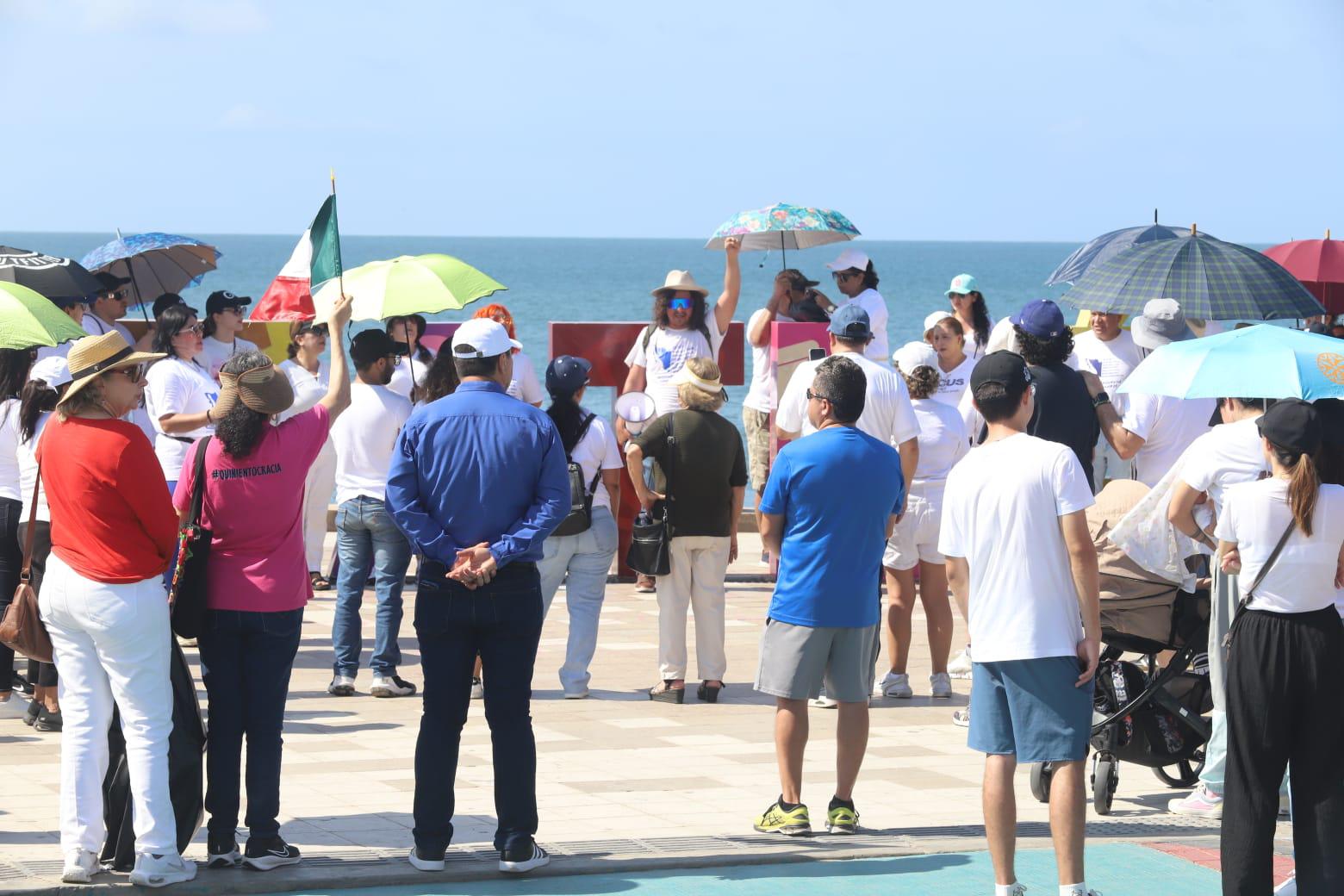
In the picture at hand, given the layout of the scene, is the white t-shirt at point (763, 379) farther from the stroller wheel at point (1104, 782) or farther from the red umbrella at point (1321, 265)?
the stroller wheel at point (1104, 782)

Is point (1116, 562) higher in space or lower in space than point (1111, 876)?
higher

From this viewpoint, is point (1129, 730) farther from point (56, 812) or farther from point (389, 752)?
point (56, 812)

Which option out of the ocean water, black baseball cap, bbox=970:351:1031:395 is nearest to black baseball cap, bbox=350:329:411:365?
black baseball cap, bbox=970:351:1031:395

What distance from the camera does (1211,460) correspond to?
680 centimetres

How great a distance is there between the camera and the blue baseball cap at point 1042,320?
8891mm

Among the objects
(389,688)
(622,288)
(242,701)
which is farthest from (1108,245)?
(622,288)

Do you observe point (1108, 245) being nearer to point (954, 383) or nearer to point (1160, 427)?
point (954, 383)

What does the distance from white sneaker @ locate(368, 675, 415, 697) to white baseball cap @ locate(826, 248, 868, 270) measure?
4.51 meters

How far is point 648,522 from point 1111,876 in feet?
12.4

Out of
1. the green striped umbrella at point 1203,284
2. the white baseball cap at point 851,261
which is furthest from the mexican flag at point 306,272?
the green striped umbrella at point 1203,284

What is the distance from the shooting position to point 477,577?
6.28 metres

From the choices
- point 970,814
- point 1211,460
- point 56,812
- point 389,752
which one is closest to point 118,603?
point 56,812

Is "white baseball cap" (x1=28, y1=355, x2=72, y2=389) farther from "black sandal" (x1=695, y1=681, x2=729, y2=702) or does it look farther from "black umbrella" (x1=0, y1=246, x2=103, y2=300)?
"black sandal" (x1=695, y1=681, x2=729, y2=702)

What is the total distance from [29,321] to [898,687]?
480 centimetres
